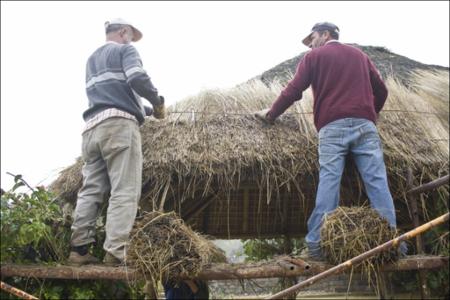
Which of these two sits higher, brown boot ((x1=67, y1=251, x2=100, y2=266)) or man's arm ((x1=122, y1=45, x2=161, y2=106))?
man's arm ((x1=122, y1=45, x2=161, y2=106))

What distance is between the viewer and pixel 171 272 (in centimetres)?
265

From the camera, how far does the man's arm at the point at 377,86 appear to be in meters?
3.58

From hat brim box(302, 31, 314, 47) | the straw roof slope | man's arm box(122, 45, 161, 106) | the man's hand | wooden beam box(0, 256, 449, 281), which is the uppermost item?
the straw roof slope

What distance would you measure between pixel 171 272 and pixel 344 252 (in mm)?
1077

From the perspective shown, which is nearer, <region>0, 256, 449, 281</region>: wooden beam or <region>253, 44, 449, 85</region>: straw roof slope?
<region>0, 256, 449, 281</region>: wooden beam

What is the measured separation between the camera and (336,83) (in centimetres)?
337

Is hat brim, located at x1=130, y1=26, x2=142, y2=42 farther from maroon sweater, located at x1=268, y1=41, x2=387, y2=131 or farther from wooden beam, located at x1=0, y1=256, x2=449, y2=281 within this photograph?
wooden beam, located at x1=0, y1=256, x2=449, y2=281

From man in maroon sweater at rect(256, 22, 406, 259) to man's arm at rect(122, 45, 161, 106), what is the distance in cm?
106

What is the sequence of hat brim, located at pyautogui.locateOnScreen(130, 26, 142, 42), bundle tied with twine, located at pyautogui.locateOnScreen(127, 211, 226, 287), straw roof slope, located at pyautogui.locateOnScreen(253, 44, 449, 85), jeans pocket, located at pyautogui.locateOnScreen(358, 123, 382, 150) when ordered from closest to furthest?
bundle tied with twine, located at pyautogui.locateOnScreen(127, 211, 226, 287), jeans pocket, located at pyautogui.locateOnScreen(358, 123, 382, 150), hat brim, located at pyautogui.locateOnScreen(130, 26, 142, 42), straw roof slope, located at pyautogui.locateOnScreen(253, 44, 449, 85)

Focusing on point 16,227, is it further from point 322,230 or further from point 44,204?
point 322,230

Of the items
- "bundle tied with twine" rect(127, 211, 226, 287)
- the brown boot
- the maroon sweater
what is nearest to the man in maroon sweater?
the maroon sweater

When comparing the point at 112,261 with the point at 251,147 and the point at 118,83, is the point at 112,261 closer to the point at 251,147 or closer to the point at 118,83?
the point at 118,83

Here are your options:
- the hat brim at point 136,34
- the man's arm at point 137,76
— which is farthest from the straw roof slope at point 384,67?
the man's arm at point 137,76

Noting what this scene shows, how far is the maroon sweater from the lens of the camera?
3.28m
